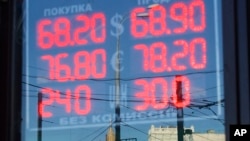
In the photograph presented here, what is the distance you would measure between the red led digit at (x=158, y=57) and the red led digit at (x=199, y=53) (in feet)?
0.39

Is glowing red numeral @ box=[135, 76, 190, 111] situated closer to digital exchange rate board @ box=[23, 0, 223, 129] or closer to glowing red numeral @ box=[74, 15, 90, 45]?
digital exchange rate board @ box=[23, 0, 223, 129]

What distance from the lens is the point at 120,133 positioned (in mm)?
3061

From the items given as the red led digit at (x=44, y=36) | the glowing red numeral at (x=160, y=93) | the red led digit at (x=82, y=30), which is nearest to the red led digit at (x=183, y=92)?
the glowing red numeral at (x=160, y=93)

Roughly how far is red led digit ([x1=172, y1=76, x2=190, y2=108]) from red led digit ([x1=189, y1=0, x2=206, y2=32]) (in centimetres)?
21

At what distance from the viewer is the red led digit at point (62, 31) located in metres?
3.27

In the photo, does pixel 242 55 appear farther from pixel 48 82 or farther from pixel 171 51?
pixel 48 82

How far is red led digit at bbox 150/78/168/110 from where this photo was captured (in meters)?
3.02

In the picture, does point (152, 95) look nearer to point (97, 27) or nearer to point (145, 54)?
point (145, 54)

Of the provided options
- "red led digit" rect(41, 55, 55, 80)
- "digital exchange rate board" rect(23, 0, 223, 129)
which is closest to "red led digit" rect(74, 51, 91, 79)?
"digital exchange rate board" rect(23, 0, 223, 129)

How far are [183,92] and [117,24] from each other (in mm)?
440

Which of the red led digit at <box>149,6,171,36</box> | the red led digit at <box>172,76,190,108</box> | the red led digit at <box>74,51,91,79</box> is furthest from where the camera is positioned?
the red led digit at <box>74,51,91,79</box>

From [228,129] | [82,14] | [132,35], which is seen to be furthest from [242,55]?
[82,14]

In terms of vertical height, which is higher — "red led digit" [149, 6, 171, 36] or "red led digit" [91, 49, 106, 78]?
"red led digit" [149, 6, 171, 36]
